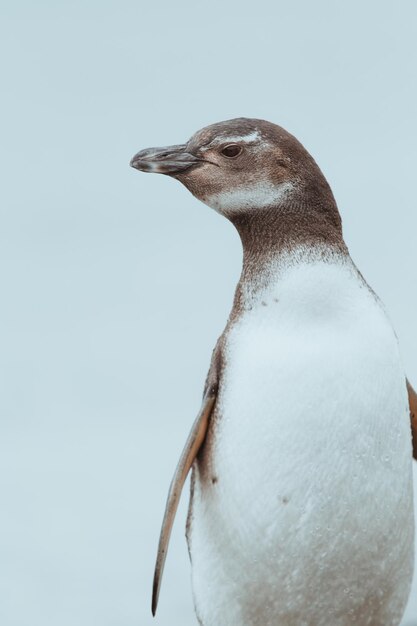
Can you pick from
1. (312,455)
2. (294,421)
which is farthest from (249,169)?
(312,455)

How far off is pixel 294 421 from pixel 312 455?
107mm

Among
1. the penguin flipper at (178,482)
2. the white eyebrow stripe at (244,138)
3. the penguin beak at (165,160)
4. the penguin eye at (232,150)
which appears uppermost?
the white eyebrow stripe at (244,138)

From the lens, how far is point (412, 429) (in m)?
3.62

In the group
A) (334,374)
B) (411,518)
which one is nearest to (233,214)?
(334,374)

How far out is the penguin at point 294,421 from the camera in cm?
323

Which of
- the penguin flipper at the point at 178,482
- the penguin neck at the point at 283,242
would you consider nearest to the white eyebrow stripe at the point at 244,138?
the penguin neck at the point at 283,242

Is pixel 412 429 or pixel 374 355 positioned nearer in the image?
pixel 374 355

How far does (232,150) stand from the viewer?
3396 mm

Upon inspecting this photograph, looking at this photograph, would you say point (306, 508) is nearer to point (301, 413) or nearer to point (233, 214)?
point (301, 413)

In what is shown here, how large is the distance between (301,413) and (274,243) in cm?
51

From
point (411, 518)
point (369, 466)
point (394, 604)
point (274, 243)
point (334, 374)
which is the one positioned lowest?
point (394, 604)

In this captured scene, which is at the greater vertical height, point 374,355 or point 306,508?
point 374,355

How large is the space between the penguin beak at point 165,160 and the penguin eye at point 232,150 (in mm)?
86

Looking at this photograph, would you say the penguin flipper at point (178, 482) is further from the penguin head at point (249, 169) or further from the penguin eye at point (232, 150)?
the penguin eye at point (232, 150)
